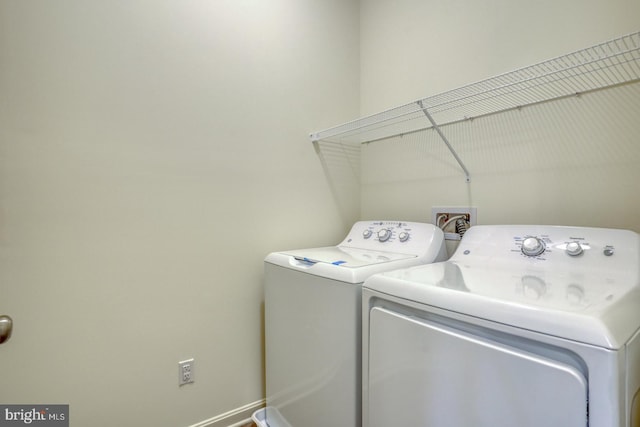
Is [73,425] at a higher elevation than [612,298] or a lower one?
lower

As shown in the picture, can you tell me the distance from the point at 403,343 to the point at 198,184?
109cm

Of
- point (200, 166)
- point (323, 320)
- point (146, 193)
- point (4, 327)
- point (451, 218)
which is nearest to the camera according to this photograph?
point (4, 327)

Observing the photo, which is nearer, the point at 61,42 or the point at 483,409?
the point at 483,409

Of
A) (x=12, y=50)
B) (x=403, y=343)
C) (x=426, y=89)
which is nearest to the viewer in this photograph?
(x=403, y=343)

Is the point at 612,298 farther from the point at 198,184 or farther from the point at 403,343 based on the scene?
the point at 198,184

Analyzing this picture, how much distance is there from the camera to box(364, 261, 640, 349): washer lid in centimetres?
57

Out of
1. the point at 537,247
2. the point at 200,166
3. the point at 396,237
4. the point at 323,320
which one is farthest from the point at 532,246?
the point at 200,166

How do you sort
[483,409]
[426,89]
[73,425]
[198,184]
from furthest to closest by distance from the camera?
[426,89]
[198,184]
[73,425]
[483,409]

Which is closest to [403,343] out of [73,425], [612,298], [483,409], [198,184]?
[483,409]

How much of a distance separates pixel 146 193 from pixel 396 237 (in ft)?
3.77

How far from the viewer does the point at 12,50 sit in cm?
106

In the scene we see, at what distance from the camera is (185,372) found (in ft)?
4.59

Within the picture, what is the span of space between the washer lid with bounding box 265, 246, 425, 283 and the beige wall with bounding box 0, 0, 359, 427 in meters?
0.30

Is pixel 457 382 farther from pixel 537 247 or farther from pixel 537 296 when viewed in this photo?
pixel 537 247
